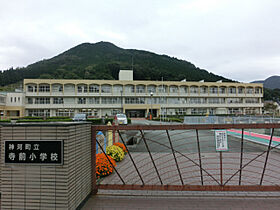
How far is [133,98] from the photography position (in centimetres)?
4253

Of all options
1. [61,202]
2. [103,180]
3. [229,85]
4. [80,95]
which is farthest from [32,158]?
[229,85]

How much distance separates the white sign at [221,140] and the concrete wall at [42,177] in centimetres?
311

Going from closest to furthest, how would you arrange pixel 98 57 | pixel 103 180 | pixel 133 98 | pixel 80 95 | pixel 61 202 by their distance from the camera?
pixel 61 202
pixel 103 180
pixel 80 95
pixel 133 98
pixel 98 57

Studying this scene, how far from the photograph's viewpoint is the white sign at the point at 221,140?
12.9ft

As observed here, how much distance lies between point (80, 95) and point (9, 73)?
69.5m

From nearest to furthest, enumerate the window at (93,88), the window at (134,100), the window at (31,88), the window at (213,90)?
the window at (31,88), the window at (93,88), the window at (134,100), the window at (213,90)

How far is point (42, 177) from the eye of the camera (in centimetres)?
315

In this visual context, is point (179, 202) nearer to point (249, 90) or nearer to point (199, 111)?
point (199, 111)

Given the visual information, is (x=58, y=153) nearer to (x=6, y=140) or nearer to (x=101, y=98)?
(x=6, y=140)

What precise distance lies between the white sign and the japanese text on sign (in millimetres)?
3362

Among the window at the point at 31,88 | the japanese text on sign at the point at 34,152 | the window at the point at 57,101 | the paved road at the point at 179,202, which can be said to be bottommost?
the paved road at the point at 179,202

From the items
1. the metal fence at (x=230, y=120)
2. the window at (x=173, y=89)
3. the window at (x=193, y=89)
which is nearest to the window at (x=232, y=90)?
the window at (x=193, y=89)

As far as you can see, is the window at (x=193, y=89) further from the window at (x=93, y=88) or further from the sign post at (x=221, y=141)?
the sign post at (x=221, y=141)

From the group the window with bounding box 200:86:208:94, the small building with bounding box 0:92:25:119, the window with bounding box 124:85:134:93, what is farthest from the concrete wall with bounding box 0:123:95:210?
the window with bounding box 200:86:208:94
